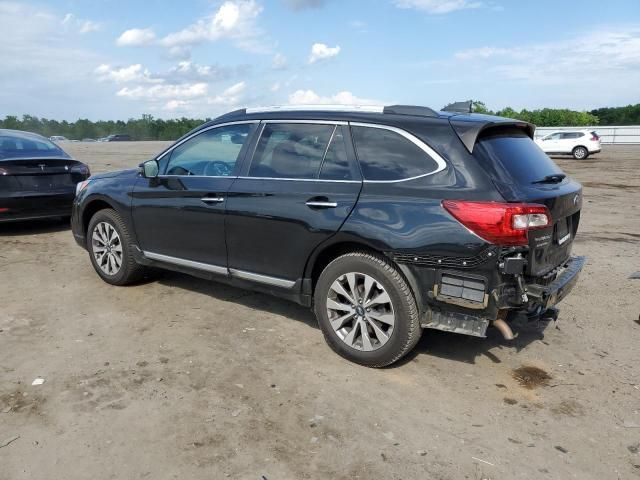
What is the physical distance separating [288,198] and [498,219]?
160 centimetres

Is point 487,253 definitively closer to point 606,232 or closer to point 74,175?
point 606,232

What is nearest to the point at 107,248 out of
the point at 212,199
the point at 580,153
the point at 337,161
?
the point at 212,199

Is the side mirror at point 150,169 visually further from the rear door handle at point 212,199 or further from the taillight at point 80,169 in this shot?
the taillight at point 80,169

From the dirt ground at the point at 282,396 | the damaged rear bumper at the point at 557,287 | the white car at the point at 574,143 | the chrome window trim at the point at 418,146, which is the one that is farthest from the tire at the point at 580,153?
the chrome window trim at the point at 418,146

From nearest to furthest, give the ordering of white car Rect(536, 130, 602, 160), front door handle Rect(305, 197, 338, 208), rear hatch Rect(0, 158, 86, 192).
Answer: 1. front door handle Rect(305, 197, 338, 208)
2. rear hatch Rect(0, 158, 86, 192)
3. white car Rect(536, 130, 602, 160)

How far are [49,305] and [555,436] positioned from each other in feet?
14.8

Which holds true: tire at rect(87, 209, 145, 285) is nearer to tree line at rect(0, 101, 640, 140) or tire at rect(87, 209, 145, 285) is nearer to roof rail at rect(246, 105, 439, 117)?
roof rail at rect(246, 105, 439, 117)

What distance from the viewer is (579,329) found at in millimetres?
4781

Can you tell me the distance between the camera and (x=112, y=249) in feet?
19.0

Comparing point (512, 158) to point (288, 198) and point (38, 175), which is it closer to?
point (288, 198)

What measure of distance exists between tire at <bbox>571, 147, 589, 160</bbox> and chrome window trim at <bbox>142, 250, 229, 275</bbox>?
27.1 meters

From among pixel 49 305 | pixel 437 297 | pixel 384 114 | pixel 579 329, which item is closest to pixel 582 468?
pixel 437 297

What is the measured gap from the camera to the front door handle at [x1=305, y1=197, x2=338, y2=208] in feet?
13.2

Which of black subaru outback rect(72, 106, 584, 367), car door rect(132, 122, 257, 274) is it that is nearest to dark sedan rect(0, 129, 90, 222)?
car door rect(132, 122, 257, 274)
